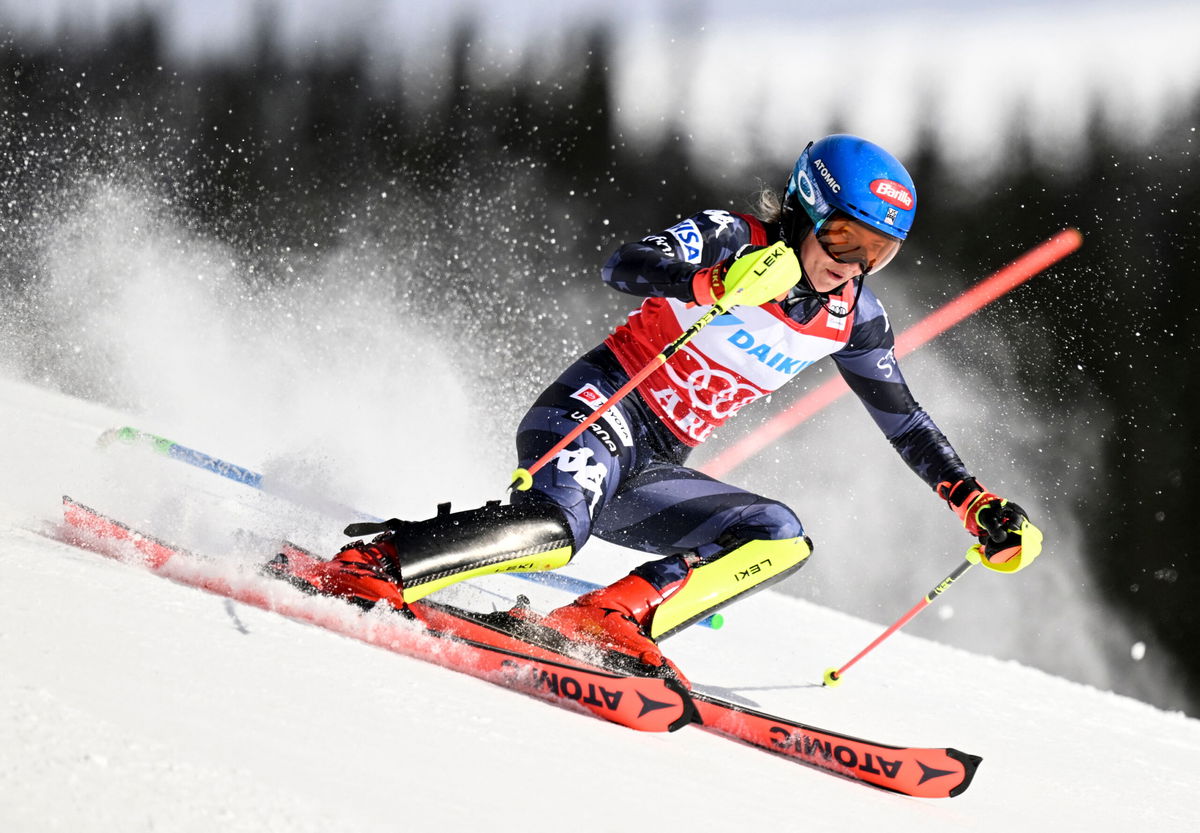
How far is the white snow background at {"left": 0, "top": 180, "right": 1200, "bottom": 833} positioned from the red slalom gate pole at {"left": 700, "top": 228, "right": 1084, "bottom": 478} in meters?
2.86

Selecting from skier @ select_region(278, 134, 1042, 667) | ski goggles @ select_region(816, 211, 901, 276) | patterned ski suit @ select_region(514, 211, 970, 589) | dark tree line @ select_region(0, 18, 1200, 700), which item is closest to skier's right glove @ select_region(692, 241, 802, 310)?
skier @ select_region(278, 134, 1042, 667)

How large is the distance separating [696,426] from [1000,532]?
88cm

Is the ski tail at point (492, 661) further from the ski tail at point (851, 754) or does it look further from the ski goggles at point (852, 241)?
the ski goggles at point (852, 241)

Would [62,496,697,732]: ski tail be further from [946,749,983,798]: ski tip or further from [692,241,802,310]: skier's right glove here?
[692,241,802,310]: skier's right glove

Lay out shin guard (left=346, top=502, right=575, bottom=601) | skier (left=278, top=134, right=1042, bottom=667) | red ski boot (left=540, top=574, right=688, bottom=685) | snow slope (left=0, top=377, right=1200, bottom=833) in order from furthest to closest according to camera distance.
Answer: red ski boot (left=540, top=574, right=688, bottom=685)
skier (left=278, top=134, right=1042, bottom=667)
shin guard (left=346, top=502, right=575, bottom=601)
snow slope (left=0, top=377, right=1200, bottom=833)

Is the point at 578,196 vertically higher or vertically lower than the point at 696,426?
higher

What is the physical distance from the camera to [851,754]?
2305mm

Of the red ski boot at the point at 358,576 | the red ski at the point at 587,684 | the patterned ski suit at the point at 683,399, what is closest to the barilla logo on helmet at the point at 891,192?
the patterned ski suit at the point at 683,399

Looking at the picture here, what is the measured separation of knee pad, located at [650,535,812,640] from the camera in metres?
2.64

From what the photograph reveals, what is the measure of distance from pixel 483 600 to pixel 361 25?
40.2 feet

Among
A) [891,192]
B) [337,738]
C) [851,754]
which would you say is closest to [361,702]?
[337,738]

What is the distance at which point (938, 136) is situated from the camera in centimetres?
1088

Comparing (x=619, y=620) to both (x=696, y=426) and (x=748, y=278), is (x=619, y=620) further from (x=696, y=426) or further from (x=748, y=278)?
(x=748, y=278)

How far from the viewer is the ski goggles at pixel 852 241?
2.64 metres
